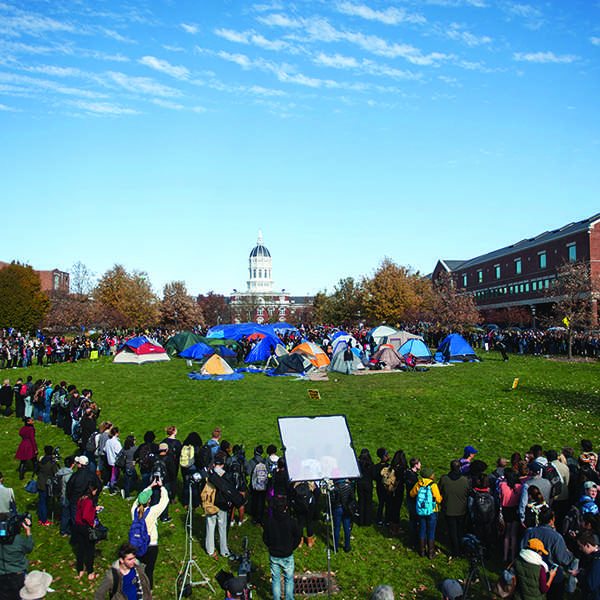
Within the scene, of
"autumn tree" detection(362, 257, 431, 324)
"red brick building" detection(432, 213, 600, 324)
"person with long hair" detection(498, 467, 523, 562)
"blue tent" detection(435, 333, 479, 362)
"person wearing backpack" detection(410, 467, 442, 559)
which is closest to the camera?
"person with long hair" detection(498, 467, 523, 562)

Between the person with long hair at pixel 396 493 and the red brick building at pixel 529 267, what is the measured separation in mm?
41820

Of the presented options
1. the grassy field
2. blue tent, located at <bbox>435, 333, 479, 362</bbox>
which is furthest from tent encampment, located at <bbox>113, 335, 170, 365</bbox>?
blue tent, located at <bbox>435, 333, 479, 362</bbox>

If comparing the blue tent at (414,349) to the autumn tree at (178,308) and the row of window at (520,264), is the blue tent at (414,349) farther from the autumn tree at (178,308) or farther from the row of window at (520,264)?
the autumn tree at (178,308)

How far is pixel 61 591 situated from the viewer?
7.45 meters

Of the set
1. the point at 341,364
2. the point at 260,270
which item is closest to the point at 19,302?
the point at 341,364

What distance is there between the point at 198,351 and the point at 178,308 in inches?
1447

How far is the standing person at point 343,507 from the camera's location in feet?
27.4

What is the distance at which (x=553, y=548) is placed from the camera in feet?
20.3

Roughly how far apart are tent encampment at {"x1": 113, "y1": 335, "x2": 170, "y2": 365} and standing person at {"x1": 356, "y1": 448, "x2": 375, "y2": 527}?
28.7m

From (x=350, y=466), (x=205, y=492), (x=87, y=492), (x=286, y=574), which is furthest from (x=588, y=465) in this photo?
(x=87, y=492)

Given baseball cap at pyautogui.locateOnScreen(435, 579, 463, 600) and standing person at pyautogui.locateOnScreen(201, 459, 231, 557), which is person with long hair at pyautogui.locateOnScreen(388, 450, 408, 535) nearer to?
standing person at pyautogui.locateOnScreen(201, 459, 231, 557)

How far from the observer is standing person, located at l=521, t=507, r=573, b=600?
6.14m

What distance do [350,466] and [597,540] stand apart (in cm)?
347

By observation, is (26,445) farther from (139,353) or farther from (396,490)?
(139,353)
